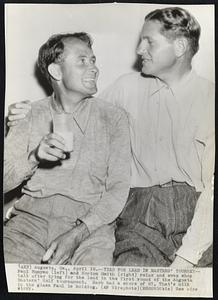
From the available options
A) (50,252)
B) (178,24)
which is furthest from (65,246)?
(178,24)

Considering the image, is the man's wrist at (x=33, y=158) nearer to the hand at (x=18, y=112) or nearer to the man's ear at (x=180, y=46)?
the hand at (x=18, y=112)

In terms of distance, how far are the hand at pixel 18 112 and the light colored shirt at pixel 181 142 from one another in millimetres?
140

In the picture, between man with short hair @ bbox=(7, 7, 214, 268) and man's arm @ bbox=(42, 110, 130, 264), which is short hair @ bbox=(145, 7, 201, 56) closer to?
man with short hair @ bbox=(7, 7, 214, 268)

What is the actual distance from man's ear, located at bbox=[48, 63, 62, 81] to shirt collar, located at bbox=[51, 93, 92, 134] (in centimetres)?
3

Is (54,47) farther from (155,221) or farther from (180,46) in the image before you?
(155,221)

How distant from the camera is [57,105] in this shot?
0.70m

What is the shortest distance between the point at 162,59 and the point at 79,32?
0.41 feet

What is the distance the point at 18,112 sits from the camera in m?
0.70

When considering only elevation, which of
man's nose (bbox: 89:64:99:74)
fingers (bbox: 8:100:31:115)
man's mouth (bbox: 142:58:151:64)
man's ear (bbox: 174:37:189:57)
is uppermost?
man's ear (bbox: 174:37:189:57)

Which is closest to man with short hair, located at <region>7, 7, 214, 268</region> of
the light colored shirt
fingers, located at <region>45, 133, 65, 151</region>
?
the light colored shirt

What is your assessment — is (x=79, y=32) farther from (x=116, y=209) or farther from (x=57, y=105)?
(x=116, y=209)

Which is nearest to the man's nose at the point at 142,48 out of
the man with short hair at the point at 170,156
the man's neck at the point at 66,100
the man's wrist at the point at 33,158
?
the man with short hair at the point at 170,156

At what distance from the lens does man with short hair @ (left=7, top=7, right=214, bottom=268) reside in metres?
0.69

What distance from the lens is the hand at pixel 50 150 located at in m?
0.69
